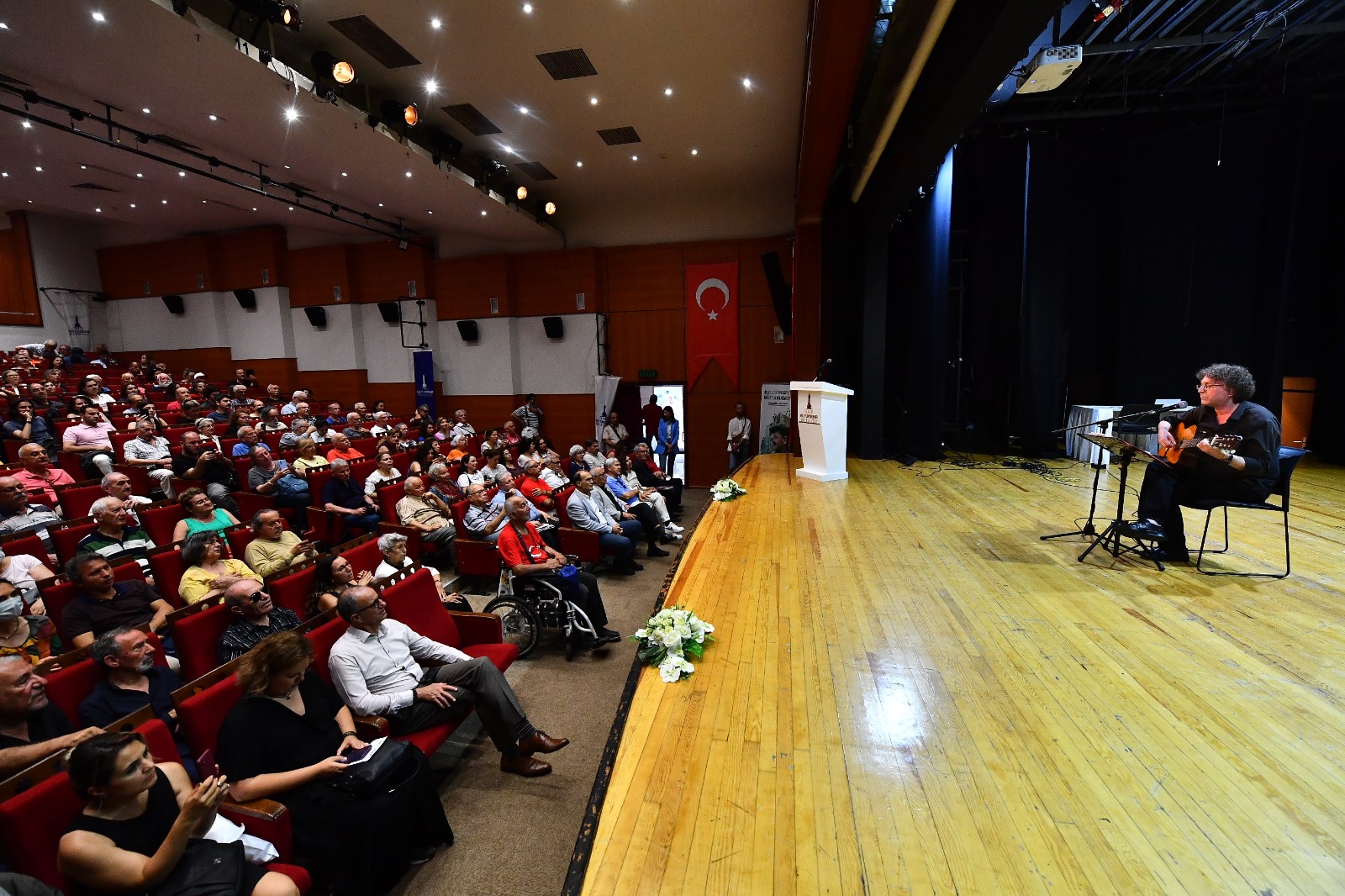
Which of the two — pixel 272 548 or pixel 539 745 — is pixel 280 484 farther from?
pixel 539 745

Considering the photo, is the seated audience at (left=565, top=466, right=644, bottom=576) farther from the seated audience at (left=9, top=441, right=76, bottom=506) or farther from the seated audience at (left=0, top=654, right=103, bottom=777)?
the seated audience at (left=9, top=441, right=76, bottom=506)

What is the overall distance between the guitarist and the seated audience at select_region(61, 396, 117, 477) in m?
7.81

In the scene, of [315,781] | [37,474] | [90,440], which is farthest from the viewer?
[90,440]

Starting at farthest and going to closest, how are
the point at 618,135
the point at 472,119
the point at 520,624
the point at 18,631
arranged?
the point at 618,135, the point at 472,119, the point at 520,624, the point at 18,631

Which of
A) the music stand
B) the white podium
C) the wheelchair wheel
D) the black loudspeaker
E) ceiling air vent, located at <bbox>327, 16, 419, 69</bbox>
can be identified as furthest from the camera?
the black loudspeaker

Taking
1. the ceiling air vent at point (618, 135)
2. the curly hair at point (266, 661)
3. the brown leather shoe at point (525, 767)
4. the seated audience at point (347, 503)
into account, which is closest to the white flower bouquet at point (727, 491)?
the seated audience at point (347, 503)

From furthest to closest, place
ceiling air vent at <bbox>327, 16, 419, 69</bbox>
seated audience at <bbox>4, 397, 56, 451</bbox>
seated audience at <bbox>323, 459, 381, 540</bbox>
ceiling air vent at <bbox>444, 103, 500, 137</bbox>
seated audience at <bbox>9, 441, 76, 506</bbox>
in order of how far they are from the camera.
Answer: ceiling air vent at <bbox>444, 103, 500, 137</bbox> < seated audience at <bbox>4, 397, 56, 451</bbox> < ceiling air vent at <bbox>327, 16, 419, 69</bbox> < seated audience at <bbox>323, 459, 381, 540</bbox> < seated audience at <bbox>9, 441, 76, 506</bbox>

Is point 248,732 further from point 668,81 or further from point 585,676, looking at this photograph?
point 668,81

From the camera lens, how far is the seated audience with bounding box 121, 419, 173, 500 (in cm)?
479

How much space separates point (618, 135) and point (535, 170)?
175cm

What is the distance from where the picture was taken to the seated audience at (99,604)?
2450mm

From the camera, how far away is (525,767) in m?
2.42

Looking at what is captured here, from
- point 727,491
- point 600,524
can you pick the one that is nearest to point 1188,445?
point 727,491

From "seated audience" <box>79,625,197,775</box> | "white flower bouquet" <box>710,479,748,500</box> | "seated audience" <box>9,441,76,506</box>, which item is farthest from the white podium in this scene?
"seated audience" <box>9,441,76,506</box>
